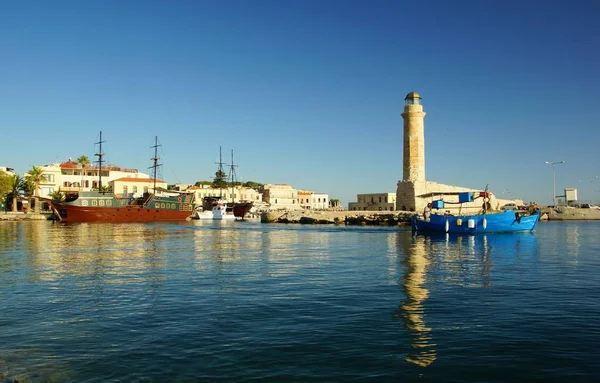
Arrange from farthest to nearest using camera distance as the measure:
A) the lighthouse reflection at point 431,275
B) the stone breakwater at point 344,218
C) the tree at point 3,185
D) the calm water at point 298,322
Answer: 1. the tree at point 3,185
2. the stone breakwater at point 344,218
3. the lighthouse reflection at point 431,275
4. the calm water at point 298,322

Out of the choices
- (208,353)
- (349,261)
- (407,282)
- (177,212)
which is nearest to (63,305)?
(208,353)

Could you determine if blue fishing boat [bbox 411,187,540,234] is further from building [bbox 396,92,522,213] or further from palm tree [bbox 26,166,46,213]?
palm tree [bbox 26,166,46,213]

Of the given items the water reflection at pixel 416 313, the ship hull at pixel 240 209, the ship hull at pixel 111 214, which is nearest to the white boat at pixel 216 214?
the ship hull at pixel 240 209

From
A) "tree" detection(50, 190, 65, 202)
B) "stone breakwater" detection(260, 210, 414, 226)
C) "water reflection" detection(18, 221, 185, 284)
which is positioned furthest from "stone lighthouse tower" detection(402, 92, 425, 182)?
"tree" detection(50, 190, 65, 202)

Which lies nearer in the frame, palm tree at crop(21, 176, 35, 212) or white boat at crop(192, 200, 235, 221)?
palm tree at crop(21, 176, 35, 212)

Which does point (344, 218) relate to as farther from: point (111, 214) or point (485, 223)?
point (111, 214)

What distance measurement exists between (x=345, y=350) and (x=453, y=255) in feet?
56.1

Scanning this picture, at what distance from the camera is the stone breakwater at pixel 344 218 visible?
205 feet

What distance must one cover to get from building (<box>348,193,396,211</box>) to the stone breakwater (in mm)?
18905

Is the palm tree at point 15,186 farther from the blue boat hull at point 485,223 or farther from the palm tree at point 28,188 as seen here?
the blue boat hull at point 485,223

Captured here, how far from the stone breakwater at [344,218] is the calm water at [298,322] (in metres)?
43.5

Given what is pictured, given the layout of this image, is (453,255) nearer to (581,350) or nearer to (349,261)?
(349,261)

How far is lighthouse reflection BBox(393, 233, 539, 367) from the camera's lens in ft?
28.4

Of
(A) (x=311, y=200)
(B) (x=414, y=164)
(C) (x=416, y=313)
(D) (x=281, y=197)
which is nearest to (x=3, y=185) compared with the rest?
(B) (x=414, y=164)
